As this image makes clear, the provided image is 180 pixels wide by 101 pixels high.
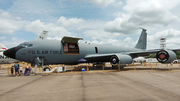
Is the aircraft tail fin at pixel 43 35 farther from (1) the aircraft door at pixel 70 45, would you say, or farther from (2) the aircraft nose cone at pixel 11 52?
(2) the aircraft nose cone at pixel 11 52

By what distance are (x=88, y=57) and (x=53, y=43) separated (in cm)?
546

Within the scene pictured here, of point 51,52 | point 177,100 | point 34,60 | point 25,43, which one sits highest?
point 25,43

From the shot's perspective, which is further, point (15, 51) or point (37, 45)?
point (37, 45)

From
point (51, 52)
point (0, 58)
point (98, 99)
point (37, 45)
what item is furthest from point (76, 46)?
point (0, 58)

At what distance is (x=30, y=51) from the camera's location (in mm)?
15195

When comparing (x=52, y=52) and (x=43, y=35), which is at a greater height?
(x=43, y=35)

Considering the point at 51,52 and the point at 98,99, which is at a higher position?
the point at 51,52

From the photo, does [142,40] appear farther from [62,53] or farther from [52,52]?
[52,52]

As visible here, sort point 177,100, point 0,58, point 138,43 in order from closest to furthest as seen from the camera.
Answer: point 177,100 < point 138,43 < point 0,58

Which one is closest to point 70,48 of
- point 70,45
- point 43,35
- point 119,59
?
point 70,45

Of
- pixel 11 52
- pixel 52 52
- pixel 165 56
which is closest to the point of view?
pixel 11 52

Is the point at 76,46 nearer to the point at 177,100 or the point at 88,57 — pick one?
the point at 88,57

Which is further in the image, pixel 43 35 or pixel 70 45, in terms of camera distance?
pixel 43 35

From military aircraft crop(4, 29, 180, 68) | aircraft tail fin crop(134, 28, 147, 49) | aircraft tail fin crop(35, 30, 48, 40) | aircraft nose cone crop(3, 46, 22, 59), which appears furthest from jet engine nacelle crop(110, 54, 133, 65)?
aircraft tail fin crop(35, 30, 48, 40)
